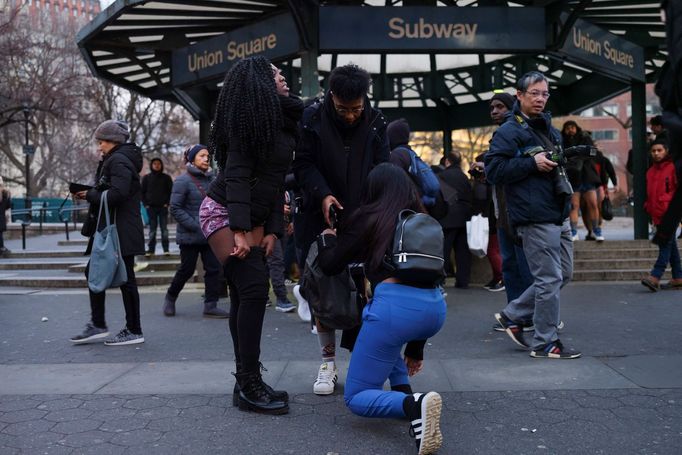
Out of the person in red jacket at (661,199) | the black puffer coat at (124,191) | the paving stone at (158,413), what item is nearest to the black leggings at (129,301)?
the black puffer coat at (124,191)

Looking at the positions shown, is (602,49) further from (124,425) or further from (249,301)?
(124,425)

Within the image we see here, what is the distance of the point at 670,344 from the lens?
531 cm

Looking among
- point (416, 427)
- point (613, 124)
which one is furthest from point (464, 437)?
point (613, 124)

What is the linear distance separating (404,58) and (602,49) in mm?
5293

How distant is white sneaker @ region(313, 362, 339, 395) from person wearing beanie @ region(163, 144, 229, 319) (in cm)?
321

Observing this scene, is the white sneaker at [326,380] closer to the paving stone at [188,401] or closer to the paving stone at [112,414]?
the paving stone at [188,401]

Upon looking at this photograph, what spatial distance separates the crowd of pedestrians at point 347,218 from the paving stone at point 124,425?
21.0 inches

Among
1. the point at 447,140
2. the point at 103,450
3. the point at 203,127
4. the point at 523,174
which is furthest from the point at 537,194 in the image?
the point at 447,140

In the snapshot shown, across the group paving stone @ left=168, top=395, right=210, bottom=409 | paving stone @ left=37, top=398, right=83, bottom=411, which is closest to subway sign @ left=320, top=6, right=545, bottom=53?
paving stone @ left=168, top=395, right=210, bottom=409

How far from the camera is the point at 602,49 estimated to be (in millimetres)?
9844

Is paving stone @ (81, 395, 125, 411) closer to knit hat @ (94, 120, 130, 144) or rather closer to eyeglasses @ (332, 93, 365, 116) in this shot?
eyeglasses @ (332, 93, 365, 116)

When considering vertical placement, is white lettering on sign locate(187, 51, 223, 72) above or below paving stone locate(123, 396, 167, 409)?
above

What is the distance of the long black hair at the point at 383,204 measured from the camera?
3316 millimetres

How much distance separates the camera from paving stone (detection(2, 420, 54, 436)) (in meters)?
3.51
